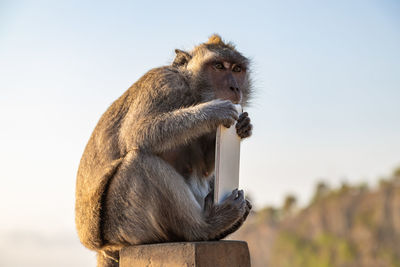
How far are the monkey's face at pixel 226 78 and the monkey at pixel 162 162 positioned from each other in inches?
0.5

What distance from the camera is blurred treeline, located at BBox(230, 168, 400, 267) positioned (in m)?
36.1

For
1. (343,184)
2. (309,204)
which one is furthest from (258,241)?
(343,184)

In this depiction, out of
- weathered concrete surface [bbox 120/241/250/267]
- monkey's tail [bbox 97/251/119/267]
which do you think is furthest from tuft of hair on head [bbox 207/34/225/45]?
monkey's tail [bbox 97/251/119/267]

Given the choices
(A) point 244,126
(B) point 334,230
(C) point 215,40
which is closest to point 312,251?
(B) point 334,230

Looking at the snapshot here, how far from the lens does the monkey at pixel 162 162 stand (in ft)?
18.0

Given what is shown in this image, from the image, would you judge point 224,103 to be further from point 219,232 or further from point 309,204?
point 309,204

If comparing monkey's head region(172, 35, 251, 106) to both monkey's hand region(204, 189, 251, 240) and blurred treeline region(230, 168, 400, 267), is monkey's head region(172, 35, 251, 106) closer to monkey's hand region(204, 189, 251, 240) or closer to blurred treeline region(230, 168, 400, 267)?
monkey's hand region(204, 189, 251, 240)

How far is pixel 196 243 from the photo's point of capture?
533cm

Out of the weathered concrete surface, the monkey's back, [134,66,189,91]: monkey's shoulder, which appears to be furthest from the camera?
[134,66,189,91]: monkey's shoulder

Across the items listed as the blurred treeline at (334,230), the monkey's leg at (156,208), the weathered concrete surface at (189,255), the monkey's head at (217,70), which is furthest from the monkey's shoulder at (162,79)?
the blurred treeline at (334,230)

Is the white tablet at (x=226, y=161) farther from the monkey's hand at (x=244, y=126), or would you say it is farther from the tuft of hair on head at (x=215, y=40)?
the tuft of hair on head at (x=215, y=40)

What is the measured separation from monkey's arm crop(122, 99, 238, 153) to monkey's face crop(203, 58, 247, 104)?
0.43 m

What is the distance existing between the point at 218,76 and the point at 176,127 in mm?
1033

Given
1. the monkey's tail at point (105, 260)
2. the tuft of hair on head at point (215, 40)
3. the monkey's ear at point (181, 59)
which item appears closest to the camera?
the monkey's tail at point (105, 260)
